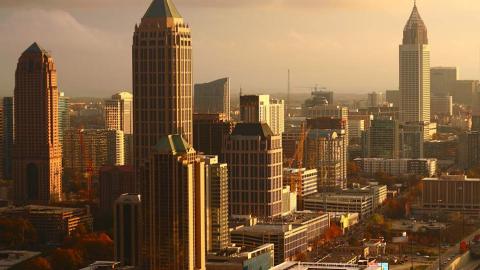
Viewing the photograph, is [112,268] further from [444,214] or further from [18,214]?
[444,214]

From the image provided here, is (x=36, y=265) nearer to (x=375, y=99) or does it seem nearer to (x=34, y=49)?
(x=34, y=49)

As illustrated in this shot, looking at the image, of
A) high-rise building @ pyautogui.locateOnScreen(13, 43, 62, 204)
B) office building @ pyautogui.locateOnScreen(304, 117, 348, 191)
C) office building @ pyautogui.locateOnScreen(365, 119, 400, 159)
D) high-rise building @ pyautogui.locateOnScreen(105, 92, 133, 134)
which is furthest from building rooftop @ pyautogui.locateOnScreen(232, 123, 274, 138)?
office building @ pyautogui.locateOnScreen(365, 119, 400, 159)

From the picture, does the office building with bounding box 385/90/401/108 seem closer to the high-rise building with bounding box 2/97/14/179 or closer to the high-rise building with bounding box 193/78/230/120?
the high-rise building with bounding box 193/78/230/120

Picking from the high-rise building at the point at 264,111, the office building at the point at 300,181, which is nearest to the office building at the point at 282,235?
the office building at the point at 300,181

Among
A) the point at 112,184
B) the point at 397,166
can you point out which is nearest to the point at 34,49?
the point at 112,184

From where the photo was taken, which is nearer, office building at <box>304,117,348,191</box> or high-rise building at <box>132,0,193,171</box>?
high-rise building at <box>132,0,193,171</box>

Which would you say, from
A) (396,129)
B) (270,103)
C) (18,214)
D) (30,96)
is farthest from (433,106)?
(18,214)
